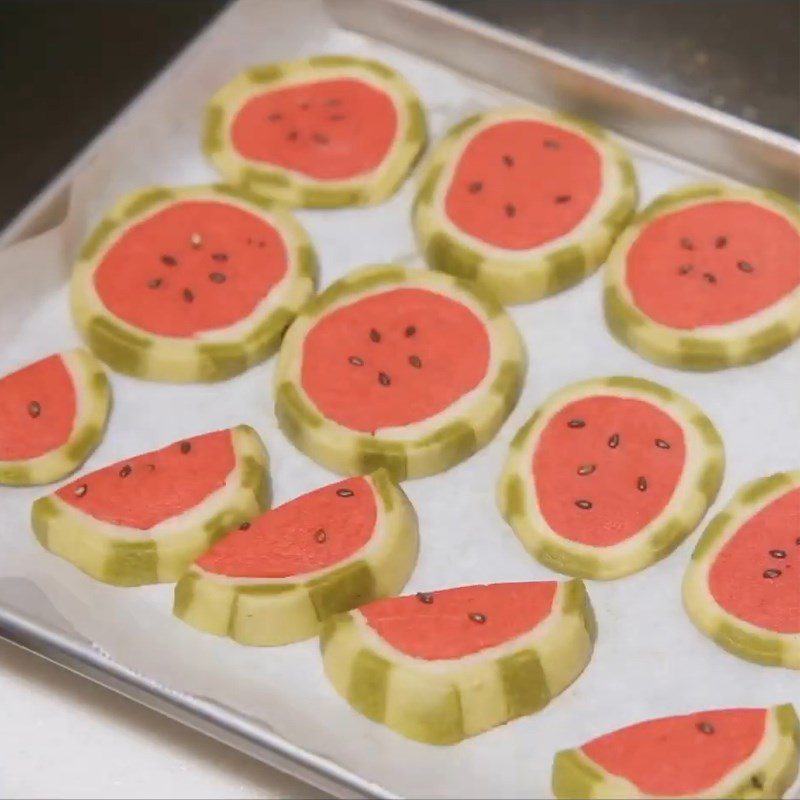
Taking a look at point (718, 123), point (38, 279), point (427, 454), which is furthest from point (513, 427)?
point (38, 279)

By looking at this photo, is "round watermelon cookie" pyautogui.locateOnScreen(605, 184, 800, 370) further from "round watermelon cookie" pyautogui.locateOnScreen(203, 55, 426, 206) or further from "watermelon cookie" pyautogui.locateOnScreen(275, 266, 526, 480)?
"round watermelon cookie" pyautogui.locateOnScreen(203, 55, 426, 206)

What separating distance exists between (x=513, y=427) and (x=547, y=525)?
234mm

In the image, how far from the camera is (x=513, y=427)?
216 centimetres

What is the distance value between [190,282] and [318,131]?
1.43ft

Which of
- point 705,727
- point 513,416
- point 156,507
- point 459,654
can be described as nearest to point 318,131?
point 513,416

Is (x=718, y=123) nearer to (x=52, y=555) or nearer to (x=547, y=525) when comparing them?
(x=547, y=525)

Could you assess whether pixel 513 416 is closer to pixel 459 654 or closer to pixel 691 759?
pixel 459 654

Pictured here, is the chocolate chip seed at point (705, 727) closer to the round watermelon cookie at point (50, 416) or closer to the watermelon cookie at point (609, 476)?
the watermelon cookie at point (609, 476)

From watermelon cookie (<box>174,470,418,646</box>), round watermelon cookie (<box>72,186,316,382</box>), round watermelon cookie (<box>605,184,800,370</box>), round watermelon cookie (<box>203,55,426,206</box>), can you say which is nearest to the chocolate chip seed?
watermelon cookie (<box>174,470,418,646</box>)

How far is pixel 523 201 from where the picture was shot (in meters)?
2.37

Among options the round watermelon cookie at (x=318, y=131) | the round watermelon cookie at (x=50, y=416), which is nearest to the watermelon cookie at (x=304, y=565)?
the round watermelon cookie at (x=50, y=416)

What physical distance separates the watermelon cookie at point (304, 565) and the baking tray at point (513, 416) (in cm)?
5

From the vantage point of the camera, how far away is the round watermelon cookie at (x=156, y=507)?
6.38 ft

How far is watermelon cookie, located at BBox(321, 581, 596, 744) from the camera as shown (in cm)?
176
